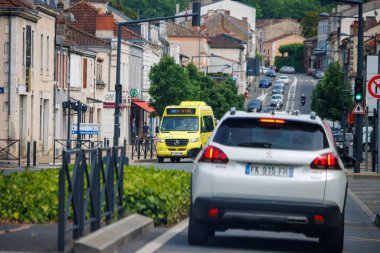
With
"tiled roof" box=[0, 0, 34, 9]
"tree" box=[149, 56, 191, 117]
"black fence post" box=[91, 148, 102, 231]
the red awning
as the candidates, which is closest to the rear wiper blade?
"black fence post" box=[91, 148, 102, 231]

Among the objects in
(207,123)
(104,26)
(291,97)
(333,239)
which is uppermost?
(104,26)

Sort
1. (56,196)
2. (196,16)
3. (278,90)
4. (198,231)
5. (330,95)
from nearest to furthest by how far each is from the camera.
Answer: (198,231) < (56,196) < (196,16) < (330,95) < (278,90)

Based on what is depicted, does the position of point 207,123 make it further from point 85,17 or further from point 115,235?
point 115,235

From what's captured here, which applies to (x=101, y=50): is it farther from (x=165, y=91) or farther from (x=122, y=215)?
(x=122, y=215)

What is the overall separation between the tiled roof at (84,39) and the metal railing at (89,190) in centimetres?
5956

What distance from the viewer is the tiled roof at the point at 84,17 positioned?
8600 centimetres

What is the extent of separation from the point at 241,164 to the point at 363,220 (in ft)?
30.0

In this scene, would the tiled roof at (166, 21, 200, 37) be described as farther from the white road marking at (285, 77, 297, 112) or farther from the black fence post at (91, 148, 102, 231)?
the black fence post at (91, 148, 102, 231)

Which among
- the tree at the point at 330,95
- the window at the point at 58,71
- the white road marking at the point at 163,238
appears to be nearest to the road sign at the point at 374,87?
the white road marking at the point at 163,238

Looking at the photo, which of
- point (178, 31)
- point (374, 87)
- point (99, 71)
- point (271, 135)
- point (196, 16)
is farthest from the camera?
point (178, 31)

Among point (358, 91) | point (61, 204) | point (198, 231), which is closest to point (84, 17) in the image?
point (358, 91)

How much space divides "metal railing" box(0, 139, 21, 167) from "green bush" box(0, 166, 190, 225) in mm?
28633

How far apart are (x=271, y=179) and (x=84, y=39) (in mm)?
65898

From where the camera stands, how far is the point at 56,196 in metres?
16.7
